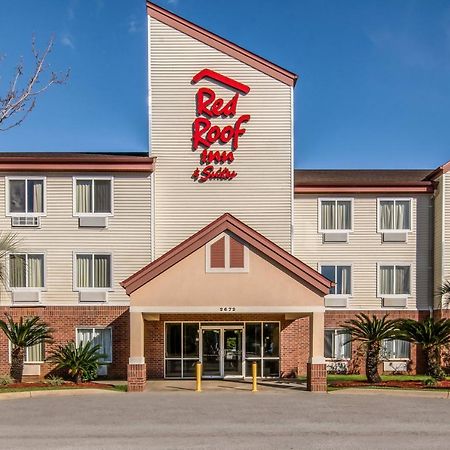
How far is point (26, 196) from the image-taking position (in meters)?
22.2

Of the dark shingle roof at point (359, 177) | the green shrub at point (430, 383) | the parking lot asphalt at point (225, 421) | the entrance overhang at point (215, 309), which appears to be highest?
the dark shingle roof at point (359, 177)

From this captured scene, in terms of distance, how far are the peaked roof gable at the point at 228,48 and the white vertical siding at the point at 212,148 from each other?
0.22 metres

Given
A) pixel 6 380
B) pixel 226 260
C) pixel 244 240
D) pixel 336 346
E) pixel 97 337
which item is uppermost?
pixel 244 240

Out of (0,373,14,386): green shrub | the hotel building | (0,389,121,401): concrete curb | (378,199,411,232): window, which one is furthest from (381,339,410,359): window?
(0,373,14,386): green shrub

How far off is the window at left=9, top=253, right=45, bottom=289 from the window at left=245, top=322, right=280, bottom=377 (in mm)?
8824

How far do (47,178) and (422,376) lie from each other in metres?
17.8

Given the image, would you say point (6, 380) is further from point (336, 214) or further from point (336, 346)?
point (336, 214)

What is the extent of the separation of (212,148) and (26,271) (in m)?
9.23

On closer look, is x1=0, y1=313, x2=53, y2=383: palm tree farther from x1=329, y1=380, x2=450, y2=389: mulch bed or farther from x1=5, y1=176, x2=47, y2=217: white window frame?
x1=329, y1=380, x2=450, y2=389: mulch bed

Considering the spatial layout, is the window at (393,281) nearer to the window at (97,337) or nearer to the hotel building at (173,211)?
the hotel building at (173,211)

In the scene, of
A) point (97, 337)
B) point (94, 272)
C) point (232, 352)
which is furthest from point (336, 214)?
point (97, 337)

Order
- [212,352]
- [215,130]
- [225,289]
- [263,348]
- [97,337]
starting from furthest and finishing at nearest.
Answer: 1. [215,130]
2. [263,348]
3. [212,352]
4. [97,337]
5. [225,289]

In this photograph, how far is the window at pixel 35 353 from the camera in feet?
71.2

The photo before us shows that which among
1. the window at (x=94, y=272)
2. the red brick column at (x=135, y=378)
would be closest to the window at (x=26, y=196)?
the window at (x=94, y=272)
